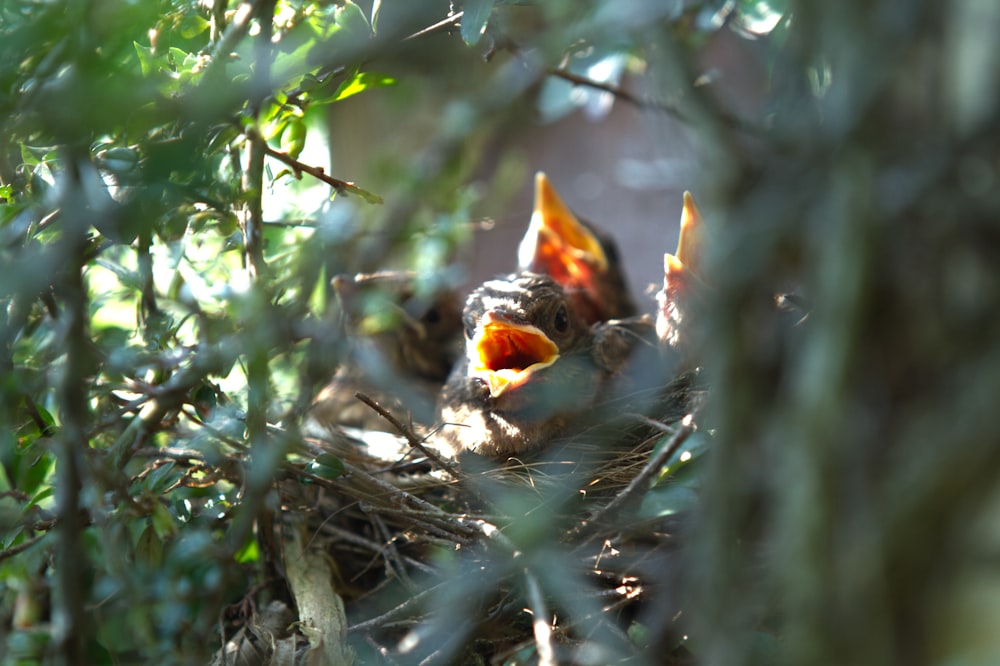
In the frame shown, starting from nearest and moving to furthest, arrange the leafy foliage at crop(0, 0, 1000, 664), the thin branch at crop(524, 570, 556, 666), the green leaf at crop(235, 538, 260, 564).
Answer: the leafy foliage at crop(0, 0, 1000, 664) < the thin branch at crop(524, 570, 556, 666) < the green leaf at crop(235, 538, 260, 564)

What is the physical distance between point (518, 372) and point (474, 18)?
61 centimetres

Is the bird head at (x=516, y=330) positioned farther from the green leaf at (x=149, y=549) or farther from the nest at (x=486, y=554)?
the green leaf at (x=149, y=549)

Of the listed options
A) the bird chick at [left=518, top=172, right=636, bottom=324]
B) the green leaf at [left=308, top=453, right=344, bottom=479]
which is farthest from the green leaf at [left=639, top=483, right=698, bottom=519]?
the bird chick at [left=518, top=172, right=636, bottom=324]

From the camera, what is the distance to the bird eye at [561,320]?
1601 mm

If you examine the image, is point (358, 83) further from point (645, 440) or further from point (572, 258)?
point (572, 258)

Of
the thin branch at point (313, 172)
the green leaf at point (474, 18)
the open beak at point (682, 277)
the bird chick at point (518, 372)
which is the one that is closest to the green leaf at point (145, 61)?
the thin branch at point (313, 172)

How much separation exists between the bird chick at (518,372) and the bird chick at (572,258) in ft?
0.98

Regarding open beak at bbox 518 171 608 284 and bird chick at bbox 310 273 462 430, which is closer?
bird chick at bbox 310 273 462 430

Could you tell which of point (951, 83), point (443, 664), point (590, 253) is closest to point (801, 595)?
point (951, 83)

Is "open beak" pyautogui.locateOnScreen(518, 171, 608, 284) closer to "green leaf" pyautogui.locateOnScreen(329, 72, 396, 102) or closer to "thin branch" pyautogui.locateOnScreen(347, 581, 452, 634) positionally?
"green leaf" pyautogui.locateOnScreen(329, 72, 396, 102)

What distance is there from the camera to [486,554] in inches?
44.3

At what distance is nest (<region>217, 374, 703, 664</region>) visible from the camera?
0.93 metres

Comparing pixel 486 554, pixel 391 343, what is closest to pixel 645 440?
pixel 486 554

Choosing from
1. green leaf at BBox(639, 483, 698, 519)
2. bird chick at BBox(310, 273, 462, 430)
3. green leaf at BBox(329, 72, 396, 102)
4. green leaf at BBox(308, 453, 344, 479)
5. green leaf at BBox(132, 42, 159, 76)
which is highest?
green leaf at BBox(132, 42, 159, 76)
